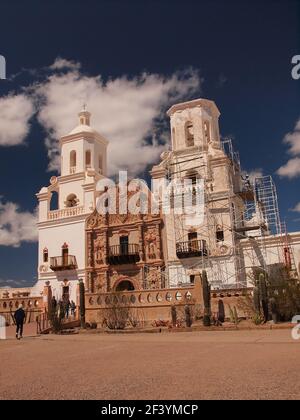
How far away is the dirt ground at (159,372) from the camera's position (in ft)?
18.3

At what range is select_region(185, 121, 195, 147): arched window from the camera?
106 feet

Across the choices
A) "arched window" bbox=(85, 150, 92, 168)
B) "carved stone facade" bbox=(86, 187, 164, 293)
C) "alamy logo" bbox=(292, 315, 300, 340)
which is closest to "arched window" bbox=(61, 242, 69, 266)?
"carved stone facade" bbox=(86, 187, 164, 293)

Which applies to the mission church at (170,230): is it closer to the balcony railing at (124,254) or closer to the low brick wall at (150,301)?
the balcony railing at (124,254)

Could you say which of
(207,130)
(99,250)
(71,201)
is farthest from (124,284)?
(207,130)

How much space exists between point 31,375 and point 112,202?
24977mm

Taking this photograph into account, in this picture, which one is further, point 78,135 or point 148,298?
point 78,135

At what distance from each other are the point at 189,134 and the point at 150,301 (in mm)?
16082

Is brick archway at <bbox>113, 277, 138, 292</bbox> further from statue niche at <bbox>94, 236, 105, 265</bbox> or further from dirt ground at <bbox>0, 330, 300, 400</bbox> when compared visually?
dirt ground at <bbox>0, 330, 300, 400</bbox>

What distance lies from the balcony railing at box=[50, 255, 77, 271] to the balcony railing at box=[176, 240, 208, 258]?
8720 millimetres

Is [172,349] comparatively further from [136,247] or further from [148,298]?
[136,247]

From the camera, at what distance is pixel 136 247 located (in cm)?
3000

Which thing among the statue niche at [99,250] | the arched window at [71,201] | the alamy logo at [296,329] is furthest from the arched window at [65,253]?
the alamy logo at [296,329]

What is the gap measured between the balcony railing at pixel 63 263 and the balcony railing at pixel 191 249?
8720 millimetres
